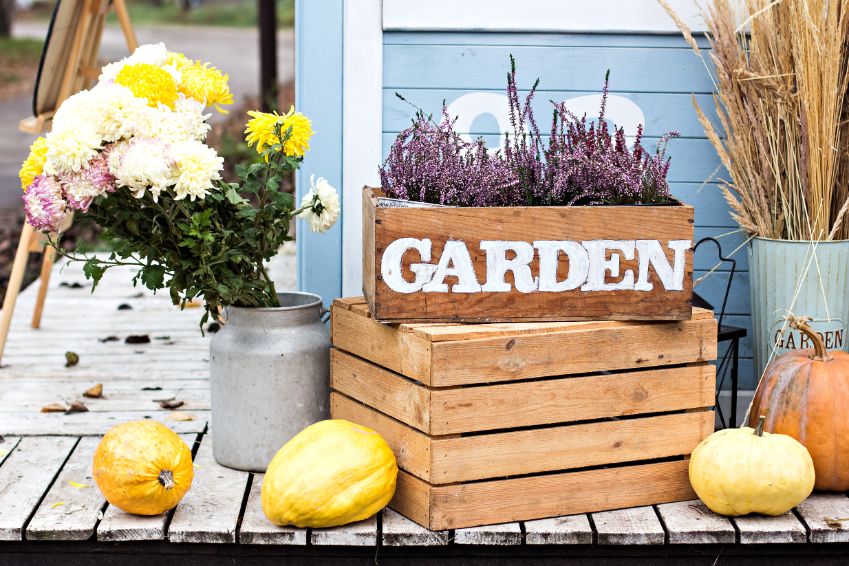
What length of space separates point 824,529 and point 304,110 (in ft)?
6.05

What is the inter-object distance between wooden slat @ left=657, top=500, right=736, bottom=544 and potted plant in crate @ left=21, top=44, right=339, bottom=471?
3.17 feet

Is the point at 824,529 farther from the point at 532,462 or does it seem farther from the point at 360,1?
the point at 360,1

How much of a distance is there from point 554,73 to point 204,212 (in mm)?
1219

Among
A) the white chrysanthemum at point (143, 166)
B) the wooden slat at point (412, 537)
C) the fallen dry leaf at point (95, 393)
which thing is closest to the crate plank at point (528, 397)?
the wooden slat at point (412, 537)

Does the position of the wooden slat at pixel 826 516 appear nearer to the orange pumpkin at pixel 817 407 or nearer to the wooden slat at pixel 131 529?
the orange pumpkin at pixel 817 407

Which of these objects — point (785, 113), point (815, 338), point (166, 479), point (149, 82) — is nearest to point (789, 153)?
point (785, 113)

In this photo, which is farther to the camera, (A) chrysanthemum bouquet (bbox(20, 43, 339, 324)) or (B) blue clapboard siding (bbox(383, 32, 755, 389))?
(B) blue clapboard siding (bbox(383, 32, 755, 389))

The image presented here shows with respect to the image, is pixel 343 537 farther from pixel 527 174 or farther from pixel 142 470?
pixel 527 174

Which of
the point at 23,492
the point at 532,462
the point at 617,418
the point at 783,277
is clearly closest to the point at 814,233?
the point at 783,277

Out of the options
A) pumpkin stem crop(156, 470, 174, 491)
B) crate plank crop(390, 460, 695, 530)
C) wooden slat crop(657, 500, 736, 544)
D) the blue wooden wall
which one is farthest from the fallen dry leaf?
wooden slat crop(657, 500, 736, 544)

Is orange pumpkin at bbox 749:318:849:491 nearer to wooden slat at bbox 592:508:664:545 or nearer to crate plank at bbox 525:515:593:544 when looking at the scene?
wooden slat at bbox 592:508:664:545

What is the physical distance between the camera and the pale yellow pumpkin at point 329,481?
2504 mm

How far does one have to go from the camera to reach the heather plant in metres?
2.68

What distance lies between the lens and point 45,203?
261 cm
